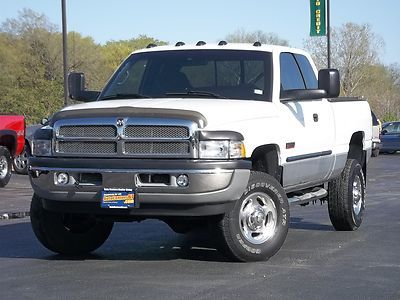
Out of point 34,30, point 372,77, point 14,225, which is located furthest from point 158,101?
point 372,77

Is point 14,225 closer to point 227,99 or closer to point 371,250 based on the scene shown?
point 227,99

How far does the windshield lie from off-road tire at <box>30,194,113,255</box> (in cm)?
134

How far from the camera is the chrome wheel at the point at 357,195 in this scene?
1001 centimetres

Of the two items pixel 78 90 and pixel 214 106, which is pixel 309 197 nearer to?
pixel 214 106

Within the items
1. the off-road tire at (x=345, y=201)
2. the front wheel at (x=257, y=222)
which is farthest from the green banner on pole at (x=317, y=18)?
the front wheel at (x=257, y=222)

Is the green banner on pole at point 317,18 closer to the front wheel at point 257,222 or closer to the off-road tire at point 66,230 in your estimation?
the off-road tire at point 66,230

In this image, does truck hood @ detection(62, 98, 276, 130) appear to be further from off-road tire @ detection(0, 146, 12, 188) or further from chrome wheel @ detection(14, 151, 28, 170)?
chrome wheel @ detection(14, 151, 28, 170)

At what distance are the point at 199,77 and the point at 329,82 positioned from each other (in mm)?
1371

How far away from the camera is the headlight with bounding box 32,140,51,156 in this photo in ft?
24.1

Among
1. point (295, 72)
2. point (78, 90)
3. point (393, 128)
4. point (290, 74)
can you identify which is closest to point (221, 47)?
point (290, 74)

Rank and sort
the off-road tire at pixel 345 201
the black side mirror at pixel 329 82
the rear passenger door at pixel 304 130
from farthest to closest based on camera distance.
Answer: the off-road tire at pixel 345 201, the black side mirror at pixel 329 82, the rear passenger door at pixel 304 130

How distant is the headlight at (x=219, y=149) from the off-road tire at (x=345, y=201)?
3.01m

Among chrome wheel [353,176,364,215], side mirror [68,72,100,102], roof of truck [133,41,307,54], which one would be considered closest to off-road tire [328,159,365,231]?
chrome wheel [353,176,364,215]

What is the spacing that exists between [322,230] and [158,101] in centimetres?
344
